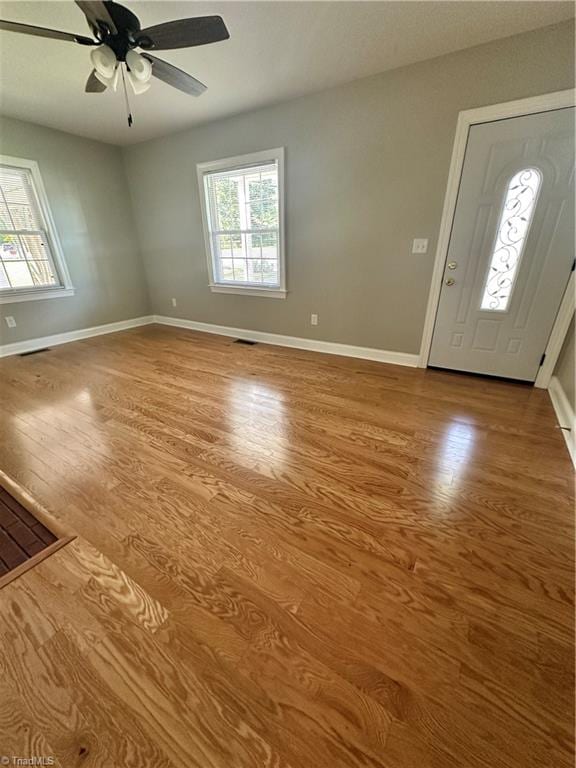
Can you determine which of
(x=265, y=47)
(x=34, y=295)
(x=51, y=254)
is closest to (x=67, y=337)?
(x=34, y=295)

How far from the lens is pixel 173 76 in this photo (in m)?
1.89

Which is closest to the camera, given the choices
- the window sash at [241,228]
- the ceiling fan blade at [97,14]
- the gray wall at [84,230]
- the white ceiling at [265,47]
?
the ceiling fan blade at [97,14]

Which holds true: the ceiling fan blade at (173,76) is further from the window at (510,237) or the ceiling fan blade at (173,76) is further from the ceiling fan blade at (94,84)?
the window at (510,237)

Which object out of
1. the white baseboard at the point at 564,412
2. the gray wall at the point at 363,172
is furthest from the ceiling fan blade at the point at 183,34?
the white baseboard at the point at 564,412

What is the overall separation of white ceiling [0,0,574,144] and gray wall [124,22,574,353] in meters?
0.14

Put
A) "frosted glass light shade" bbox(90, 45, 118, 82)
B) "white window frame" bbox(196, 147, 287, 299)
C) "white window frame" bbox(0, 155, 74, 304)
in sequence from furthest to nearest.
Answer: "white window frame" bbox(0, 155, 74, 304), "white window frame" bbox(196, 147, 287, 299), "frosted glass light shade" bbox(90, 45, 118, 82)

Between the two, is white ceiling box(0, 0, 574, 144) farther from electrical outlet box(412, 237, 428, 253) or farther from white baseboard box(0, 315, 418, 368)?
white baseboard box(0, 315, 418, 368)

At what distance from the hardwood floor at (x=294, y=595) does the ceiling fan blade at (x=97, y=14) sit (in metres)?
2.17

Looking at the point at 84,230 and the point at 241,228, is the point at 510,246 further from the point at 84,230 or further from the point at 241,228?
the point at 84,230

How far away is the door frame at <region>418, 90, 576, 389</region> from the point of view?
7.02 ft

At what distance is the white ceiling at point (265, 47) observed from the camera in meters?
1.86

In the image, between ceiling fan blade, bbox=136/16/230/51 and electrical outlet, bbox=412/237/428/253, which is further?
electrical outlet, bbox=412/237/428/253

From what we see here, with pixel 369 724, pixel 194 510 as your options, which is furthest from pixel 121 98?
pixel 369 724

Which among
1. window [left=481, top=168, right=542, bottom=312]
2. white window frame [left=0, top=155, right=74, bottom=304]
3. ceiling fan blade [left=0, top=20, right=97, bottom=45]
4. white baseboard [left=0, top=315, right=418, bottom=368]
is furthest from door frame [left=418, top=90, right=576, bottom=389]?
white window frame [left=0, top=155, right=74, bottom=304]
